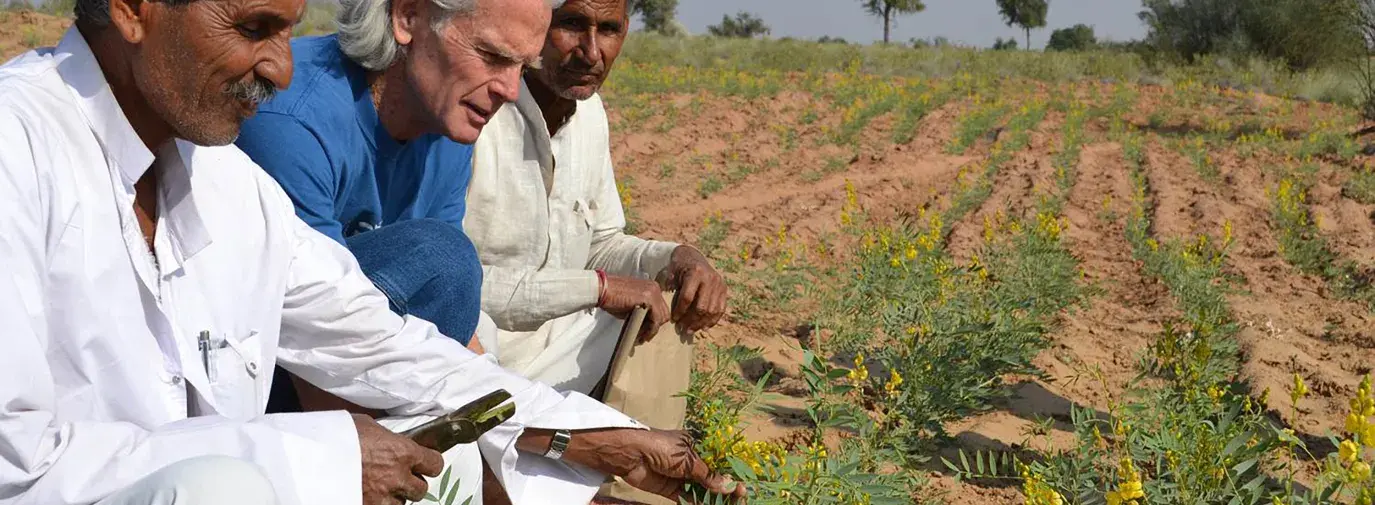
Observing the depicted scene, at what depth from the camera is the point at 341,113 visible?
2.64 meters

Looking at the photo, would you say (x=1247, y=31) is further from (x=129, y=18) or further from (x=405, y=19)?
(x=129, y=18)

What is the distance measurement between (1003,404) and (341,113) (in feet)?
8.71

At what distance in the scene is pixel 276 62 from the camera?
1.94m

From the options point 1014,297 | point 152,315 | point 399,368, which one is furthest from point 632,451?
point 1014,297

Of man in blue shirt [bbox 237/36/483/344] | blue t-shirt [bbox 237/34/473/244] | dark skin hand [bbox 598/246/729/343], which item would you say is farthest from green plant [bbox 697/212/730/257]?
man in blue shirt [bbox 237/36/483/344]

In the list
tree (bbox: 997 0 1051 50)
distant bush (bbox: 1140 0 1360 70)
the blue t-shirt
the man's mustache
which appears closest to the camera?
the man's mustache

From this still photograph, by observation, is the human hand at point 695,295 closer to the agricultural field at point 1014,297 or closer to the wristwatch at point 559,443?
the agricultural field at point 1014,297

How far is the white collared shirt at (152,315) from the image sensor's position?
1643 mm

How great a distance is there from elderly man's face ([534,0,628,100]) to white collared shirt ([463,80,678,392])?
90mm

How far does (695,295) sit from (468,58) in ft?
2.66

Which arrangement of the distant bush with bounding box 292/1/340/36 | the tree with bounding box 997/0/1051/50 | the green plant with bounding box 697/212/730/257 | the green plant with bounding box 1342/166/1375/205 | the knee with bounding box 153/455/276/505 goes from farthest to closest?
the tree with bounding box 997/0/1051/50 < the distant bush with bounding box 292/1/340/36 < the green plant with bounding box 1342/166/1375/205 < the green plant with bounding box 697/212/730/257 < the knee with bounding box 153/455/276/505

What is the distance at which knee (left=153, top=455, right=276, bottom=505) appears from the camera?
1566 millimetres

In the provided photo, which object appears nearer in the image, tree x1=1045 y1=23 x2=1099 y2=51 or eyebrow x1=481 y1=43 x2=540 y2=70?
eyebrow x1=481 y1=43 x2=540 y2=70

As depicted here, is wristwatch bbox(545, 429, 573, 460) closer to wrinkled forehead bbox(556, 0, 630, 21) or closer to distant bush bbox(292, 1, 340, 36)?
wrinkled forehead bbox(556, 0, 630, 21)
